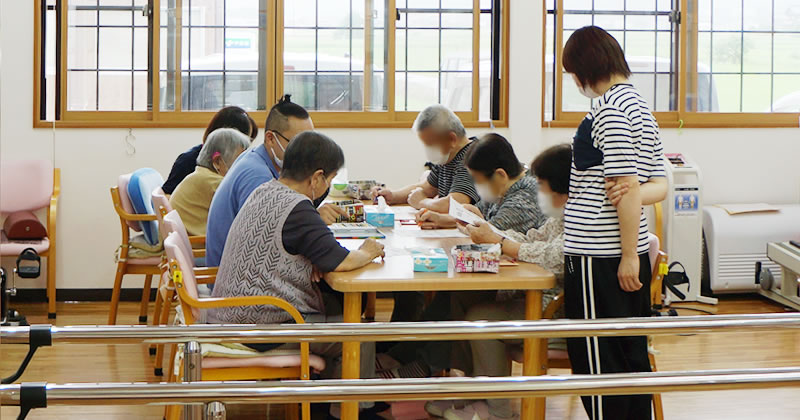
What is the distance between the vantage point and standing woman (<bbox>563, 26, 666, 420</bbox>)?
2805 millimetres

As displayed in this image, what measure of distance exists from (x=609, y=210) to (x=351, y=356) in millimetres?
890

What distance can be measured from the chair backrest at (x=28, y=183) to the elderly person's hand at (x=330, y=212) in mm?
2554

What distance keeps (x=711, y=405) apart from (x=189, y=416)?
2.57m

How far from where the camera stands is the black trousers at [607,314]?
290 centimetres

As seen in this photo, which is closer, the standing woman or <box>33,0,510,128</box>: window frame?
the standing woman

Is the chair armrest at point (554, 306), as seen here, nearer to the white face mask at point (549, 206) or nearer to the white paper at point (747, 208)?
the white face mask at point (549, 206)

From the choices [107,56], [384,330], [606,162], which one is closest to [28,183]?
[107,56]

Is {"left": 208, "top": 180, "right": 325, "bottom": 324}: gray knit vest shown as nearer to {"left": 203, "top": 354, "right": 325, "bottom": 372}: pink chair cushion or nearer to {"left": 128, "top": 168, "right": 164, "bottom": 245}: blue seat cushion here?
{"left": 203, "top": 354, "right": 325, "bottom": 372}: pink chair cushion

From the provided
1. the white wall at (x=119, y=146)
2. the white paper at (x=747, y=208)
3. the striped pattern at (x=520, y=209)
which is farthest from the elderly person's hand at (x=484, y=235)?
the white paper at (x=747, y=208)

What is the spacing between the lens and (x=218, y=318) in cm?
303

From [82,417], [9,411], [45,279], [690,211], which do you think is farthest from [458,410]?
[45,279]

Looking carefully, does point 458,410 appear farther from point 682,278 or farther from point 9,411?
point 682,278

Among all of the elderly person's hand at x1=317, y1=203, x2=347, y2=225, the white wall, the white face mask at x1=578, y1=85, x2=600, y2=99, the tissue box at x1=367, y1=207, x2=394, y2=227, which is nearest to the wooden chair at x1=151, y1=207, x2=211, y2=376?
the elderly person's hand at x1=317, y1=203, x2=347, y2=225

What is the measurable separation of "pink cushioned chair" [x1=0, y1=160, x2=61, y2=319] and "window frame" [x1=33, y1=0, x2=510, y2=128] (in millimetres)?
305
